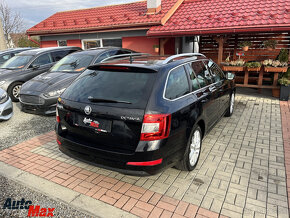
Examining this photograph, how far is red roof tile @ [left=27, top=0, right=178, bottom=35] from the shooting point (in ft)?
34.4

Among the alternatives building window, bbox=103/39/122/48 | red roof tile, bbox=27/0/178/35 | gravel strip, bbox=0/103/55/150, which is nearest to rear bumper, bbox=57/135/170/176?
gravel strip, bbox=0/103/55/150

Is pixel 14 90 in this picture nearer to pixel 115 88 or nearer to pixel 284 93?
pixel 115 88

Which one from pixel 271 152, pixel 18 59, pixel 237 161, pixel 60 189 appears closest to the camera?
pixel 60 189

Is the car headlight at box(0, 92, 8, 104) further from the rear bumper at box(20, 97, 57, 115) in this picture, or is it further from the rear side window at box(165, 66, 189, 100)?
the rear side window at box(165, 66, 189, 100)

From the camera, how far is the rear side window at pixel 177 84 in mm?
2817

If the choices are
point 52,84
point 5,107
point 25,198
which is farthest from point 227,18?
point 25,198

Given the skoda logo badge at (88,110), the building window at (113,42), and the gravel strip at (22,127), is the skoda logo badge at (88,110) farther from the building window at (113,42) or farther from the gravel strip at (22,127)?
the building window at (113,42)

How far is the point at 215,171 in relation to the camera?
11.3 ft

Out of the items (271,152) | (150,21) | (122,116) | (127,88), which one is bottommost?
(271,152)

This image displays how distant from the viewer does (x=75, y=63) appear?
6789mm

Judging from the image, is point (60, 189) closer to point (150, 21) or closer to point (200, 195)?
point (200, 195)

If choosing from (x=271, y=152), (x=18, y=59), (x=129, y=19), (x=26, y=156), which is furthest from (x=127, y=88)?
(x=129, y=19)

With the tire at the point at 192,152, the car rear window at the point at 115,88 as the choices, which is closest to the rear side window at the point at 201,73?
the tire at the point at 192,152

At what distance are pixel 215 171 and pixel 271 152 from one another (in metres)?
1.36
